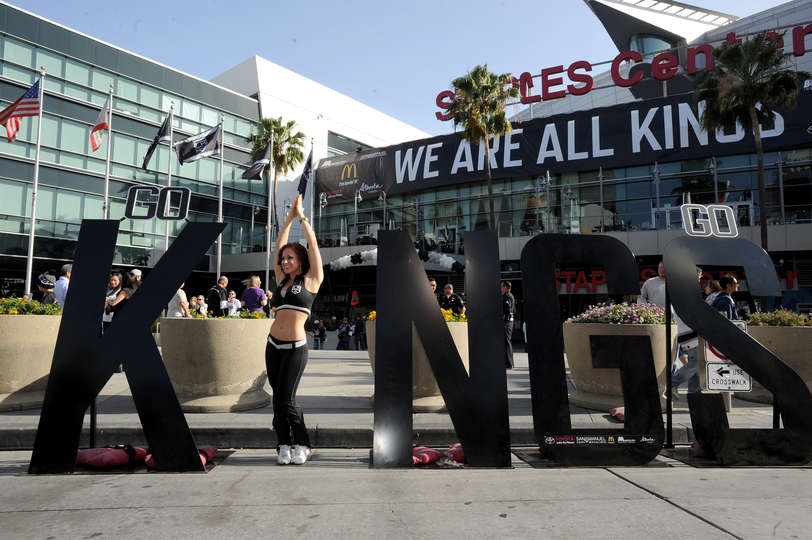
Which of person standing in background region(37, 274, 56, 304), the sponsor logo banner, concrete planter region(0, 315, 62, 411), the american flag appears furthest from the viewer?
the sponsor logo banner

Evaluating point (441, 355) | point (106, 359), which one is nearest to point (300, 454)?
point (441, 355)

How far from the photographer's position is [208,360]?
5930 millimetres

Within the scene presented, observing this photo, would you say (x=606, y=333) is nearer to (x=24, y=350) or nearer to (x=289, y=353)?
(x=289, y=353)

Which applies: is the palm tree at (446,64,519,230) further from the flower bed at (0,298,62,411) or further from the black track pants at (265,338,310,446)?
the black track pants at (265,338,310,446)

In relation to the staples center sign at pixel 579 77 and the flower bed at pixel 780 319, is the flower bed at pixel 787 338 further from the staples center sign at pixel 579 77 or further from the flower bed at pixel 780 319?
the staples center sign at pixel 579 77

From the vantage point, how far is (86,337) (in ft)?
13.9

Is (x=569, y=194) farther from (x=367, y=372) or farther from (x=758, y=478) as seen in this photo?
(x=758, y=478)

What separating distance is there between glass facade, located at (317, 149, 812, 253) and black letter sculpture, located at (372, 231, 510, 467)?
20.0m

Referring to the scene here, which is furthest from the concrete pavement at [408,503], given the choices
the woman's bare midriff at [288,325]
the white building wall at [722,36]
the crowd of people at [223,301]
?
the white building wall at [722,36]

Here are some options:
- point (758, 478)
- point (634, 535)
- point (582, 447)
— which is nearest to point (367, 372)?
point (582, 447)

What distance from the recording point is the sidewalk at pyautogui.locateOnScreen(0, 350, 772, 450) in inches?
197

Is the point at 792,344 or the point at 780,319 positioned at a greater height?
the point at 780,319

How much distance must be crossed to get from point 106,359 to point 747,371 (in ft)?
17.2

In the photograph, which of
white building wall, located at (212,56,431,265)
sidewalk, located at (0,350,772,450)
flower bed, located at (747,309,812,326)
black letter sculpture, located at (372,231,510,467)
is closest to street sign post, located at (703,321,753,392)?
sidewalk, located at (0,350,772,450)
